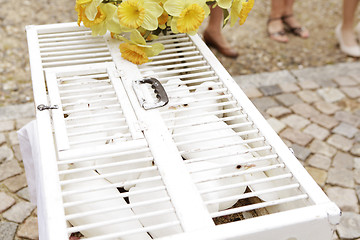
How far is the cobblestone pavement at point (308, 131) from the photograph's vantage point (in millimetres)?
1973

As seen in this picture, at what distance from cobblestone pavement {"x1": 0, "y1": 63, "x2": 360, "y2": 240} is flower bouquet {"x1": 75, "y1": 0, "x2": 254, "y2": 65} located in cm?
101

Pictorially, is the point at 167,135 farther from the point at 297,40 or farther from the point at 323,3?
the point at 323,3

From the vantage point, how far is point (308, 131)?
2.55 meters

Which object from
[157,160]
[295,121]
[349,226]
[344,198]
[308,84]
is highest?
[308,84]

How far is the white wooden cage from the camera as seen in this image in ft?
3.11

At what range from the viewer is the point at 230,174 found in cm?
107

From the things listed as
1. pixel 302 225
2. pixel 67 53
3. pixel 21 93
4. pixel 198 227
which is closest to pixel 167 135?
pixel 198 227

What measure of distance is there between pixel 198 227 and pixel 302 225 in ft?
0.81

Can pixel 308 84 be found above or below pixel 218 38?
below

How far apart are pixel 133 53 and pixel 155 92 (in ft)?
0.80

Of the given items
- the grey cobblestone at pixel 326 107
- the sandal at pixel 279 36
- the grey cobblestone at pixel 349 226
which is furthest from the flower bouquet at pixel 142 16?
the sandal at pixel 279 36

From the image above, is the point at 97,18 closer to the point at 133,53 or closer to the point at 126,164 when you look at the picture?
the point at 133,53

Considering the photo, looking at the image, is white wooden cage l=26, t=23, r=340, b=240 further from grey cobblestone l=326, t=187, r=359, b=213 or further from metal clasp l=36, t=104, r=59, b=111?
grey cobblestone l=326, t=187, r=359, b=213

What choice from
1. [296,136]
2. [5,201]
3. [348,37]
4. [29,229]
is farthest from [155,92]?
[348,37]
